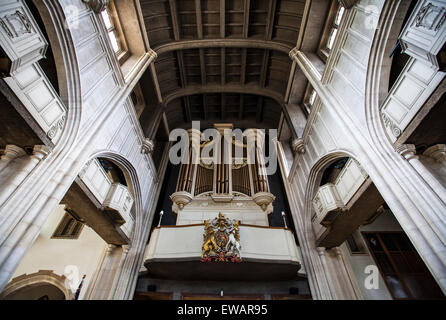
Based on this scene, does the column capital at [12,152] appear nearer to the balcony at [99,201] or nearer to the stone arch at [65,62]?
the stone arch at [65,62]

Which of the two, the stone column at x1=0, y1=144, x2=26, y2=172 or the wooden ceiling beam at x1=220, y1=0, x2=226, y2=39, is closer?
the stone column at x1=0, y1=144, x2=26, y2=172

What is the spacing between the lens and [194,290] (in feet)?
21.6

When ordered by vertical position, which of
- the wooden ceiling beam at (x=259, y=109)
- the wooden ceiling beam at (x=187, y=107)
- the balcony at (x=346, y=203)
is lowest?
the balcony at (x=346, y=203)

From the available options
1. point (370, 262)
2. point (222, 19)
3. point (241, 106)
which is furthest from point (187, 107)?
point (370, 262)

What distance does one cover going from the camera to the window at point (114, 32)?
6.64 m

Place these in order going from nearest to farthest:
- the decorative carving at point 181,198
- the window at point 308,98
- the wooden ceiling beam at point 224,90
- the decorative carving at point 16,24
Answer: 1. the decorative carving at point 16,24
2. the decorative carving at point 181,198
3. the window at point 308,98
4. the wooden ceiling beam at point 224,90

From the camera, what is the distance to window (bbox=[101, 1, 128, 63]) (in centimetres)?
664

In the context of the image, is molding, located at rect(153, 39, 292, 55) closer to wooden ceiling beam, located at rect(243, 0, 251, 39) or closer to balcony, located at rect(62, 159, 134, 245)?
wooden ceiling beam, located at rect(243, 0, 251, 39)

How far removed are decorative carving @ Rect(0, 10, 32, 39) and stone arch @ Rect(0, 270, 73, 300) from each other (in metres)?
7.81

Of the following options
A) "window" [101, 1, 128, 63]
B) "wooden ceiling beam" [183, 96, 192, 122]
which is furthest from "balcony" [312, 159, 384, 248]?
"wooden ceiling beam" [183, 96, 192, 122]

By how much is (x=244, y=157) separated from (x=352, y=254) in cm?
555

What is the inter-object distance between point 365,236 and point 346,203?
13.4 ft

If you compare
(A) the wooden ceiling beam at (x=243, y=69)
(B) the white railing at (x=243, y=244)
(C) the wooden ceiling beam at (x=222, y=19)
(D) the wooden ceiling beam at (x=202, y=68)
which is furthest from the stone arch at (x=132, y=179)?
(A) the wooden ceiling beam at (x=243, y=69)

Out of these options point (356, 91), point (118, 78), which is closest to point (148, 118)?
point (118, 78)
